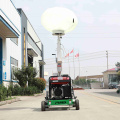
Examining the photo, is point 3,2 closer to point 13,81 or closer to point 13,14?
point 13,14

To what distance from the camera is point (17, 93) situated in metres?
30.9

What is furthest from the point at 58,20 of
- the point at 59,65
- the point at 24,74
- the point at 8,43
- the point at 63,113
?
the point at 24,74

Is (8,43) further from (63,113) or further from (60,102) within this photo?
(63,113)

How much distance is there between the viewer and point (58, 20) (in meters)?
13.1

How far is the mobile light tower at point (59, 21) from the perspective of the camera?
13062 millimetres

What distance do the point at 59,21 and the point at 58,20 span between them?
0.07 metres

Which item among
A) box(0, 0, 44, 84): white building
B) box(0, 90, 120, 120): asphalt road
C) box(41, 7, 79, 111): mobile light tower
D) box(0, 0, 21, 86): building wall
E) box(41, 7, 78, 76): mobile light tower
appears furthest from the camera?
box(0, 0, 21, 86): building wall

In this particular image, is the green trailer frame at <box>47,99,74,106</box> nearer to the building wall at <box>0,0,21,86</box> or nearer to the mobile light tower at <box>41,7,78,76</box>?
the mobile light tower at <box>41,7,78,76</box>

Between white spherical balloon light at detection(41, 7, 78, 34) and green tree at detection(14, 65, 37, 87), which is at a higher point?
white spherical balloon light at detection(41, 7, 78, 34)

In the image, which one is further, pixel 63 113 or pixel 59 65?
pixel 59 65

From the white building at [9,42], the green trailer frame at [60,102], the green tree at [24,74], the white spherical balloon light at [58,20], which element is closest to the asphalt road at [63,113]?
the green trailer frame at [60,102]

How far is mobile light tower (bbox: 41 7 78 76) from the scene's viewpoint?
1306 centimetres

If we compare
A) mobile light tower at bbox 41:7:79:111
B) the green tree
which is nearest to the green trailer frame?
mobile light tower at bbox 41:7:79:111

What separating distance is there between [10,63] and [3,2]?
7.73 m
